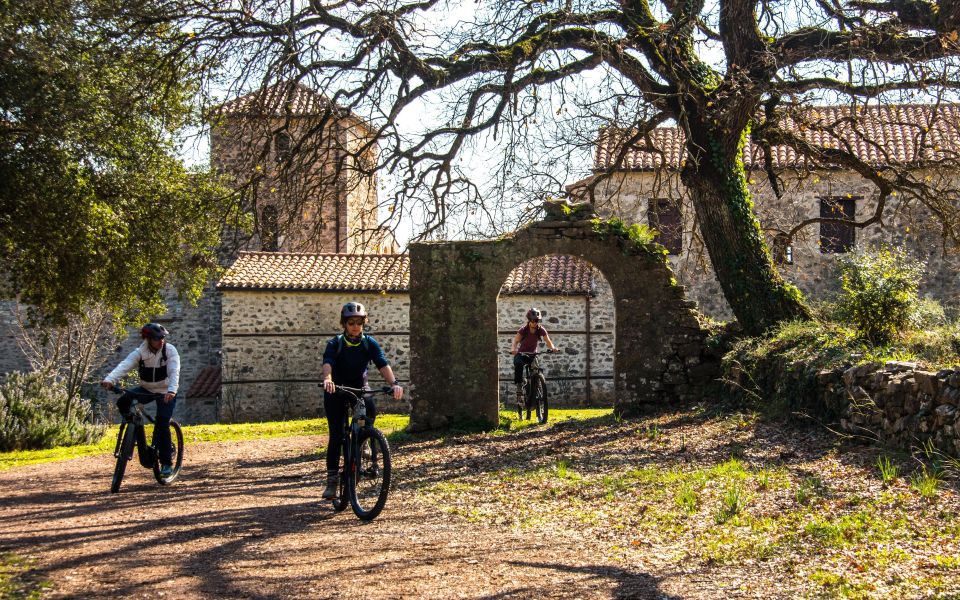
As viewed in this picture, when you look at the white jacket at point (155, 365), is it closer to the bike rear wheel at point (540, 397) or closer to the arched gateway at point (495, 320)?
the arched gateway at point (495, 320)

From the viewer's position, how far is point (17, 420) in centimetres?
1402

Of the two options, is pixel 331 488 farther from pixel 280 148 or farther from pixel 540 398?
pixel 280 148

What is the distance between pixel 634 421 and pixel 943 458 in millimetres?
5568

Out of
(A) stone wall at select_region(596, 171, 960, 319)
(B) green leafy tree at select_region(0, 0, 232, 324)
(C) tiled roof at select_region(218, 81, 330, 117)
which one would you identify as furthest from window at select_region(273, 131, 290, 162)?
(A) stone wall at select_region(596, 171, 960, 319)

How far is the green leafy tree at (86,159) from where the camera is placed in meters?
10.8

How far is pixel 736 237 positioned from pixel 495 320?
12.6 feet

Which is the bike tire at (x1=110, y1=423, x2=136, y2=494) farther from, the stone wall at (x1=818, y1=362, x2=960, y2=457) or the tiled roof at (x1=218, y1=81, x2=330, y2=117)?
the stone wall at (x1=818, y1=362, x2=960, y2=457)

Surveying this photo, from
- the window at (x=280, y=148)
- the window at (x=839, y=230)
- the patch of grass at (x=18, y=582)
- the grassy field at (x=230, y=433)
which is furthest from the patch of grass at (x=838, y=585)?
the window at (x=839, y=230)

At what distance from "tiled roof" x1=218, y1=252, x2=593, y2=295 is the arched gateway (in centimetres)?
857

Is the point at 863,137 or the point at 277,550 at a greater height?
the point at 863,137

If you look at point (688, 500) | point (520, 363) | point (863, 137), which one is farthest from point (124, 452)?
point (863, 137)

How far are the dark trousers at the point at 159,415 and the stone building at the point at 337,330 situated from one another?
1313 cm

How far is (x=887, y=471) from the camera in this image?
6500 mm

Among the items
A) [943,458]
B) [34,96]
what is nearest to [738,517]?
[943,458]
